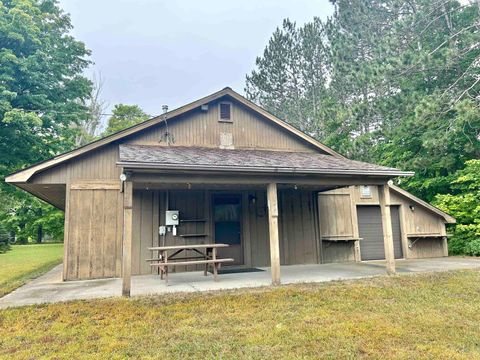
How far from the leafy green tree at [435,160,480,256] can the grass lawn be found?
6.50m

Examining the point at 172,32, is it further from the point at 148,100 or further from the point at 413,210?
the point at 413,210

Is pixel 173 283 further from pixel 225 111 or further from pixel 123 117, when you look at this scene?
pixel 123 117

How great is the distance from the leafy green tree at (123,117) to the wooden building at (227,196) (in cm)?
1691

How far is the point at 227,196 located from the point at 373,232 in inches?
201

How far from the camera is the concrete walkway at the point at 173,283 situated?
582cm

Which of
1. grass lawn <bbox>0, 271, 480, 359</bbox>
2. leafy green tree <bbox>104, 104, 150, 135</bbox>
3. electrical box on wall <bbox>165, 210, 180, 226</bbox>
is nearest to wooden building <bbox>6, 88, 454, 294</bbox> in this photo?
electrical box on wall <bbox>165, 210, 180, 226</bbox>

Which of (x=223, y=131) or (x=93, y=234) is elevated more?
(x=223, y=131)

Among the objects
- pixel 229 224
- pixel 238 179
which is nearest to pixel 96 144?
pixel 238 179

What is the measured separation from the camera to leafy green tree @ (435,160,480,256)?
11.2 m

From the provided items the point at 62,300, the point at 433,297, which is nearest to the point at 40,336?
the point at 62,300

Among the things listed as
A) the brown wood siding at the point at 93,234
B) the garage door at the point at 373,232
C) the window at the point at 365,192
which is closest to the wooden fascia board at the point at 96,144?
the brown wood siding at the point at 93,234

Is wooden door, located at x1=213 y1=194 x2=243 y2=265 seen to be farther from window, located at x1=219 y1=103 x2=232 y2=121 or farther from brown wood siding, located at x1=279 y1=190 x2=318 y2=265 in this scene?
window, located at x1=219 y1=103 x2=232 y2=121

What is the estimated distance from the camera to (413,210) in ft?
36.4

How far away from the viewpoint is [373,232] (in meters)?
10.8
